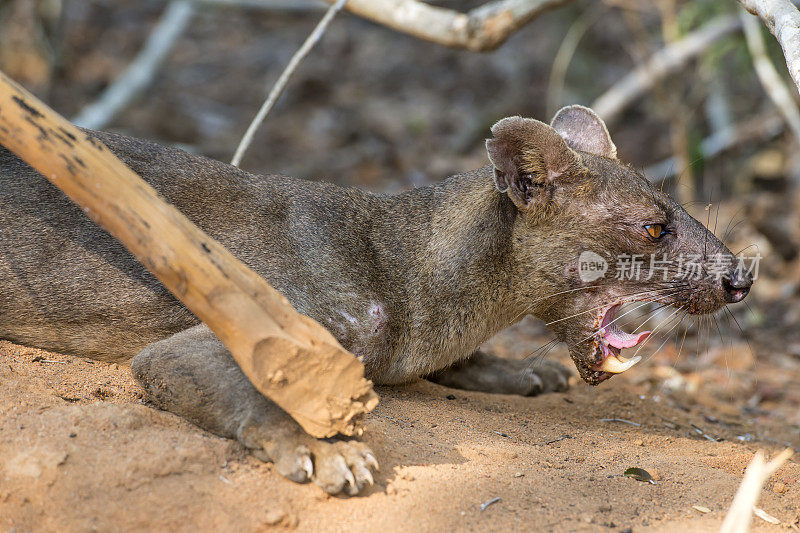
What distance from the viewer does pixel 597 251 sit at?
14.9 ft

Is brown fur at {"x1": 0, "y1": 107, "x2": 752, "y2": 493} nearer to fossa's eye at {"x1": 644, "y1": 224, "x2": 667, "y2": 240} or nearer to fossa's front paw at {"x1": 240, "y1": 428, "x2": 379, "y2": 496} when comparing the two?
fossa's eye at {"x1": 644, "y1": 224, "x2": 667, "y2": 240}

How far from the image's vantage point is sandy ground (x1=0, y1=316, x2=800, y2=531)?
10.4 feet

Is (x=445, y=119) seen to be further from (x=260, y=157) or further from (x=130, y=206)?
(x=130, y=206)

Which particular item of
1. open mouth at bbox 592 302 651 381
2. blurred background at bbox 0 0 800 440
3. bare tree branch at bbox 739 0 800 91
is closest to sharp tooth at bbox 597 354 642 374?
open mouth at bbox 592 302 651 381

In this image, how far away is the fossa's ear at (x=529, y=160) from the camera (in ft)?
14.1

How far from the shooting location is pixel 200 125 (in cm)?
1217

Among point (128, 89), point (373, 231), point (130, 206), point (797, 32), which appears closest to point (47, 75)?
point (128, 89)

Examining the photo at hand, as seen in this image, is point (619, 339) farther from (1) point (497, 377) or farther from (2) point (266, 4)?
(2) point (266, 4)

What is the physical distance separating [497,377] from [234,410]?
2.29 metres

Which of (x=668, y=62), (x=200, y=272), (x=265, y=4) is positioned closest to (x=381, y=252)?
(x=200, y=272)

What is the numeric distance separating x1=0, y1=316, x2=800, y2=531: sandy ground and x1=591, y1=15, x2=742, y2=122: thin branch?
5.47 metres

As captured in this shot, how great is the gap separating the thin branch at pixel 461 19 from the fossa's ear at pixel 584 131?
880 mm

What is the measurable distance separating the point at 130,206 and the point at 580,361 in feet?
8.73

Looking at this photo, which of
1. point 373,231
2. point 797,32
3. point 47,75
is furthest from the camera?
Answer: point 47,75
